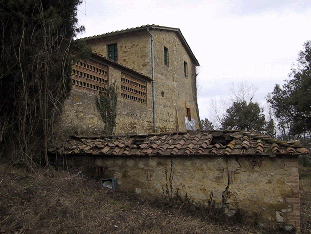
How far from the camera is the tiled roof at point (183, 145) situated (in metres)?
5.66

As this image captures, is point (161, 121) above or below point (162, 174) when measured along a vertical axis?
above

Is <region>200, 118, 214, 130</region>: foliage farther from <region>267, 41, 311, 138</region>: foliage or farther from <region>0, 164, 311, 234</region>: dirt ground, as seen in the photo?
<region>0, 164, 311, 234</region>: dirt ground

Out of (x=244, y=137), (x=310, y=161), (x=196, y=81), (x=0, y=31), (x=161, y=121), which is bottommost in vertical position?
(x=310, y=161)

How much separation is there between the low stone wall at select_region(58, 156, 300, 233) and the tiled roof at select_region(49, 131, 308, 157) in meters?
0.21

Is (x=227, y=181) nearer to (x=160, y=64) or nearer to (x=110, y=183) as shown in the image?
(x=110, y=183)

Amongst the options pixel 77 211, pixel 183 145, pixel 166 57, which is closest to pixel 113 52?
pixel 166 57

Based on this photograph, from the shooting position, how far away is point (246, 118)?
83.0 ft

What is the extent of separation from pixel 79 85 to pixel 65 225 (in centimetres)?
546

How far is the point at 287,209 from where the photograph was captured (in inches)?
214

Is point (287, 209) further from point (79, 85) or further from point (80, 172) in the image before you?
point (79, 85)

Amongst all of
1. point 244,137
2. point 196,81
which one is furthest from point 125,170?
point 196,81

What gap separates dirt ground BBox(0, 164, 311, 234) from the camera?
13.3 feet

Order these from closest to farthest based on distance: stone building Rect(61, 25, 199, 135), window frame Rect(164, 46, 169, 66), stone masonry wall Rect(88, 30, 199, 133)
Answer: stone building Rect(61, 25, 199, 135)
stone masonry wall Rect(88, 30, 199, 133)
window frame Rect(164, 46, 169, 66)

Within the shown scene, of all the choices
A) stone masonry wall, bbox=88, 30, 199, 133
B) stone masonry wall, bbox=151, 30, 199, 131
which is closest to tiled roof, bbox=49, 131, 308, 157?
stone masonry wall, bbox=88, 30, 199, 133
